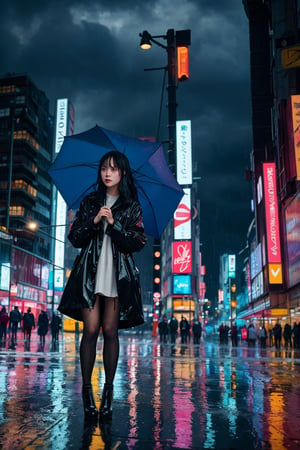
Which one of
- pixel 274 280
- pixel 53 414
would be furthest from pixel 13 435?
pixel 274 280

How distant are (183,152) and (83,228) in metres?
57.9

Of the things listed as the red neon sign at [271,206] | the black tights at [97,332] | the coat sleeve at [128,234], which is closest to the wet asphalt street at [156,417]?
the black tights at [97,332]

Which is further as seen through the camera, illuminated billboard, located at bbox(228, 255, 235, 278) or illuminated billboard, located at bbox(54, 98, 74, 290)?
illuminated billboard, located at bbox(228, 255, 235, 278)

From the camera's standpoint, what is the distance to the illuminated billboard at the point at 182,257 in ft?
191

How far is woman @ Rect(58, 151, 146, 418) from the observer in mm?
3582

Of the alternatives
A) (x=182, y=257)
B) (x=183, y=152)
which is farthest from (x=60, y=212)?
(x=182, y=257)

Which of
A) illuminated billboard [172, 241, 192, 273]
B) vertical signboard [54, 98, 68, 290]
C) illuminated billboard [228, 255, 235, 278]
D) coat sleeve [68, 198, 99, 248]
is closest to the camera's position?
coat sleeve [68, 198, 99, 248]

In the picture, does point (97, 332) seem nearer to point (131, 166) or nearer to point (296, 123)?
point (131, 166)

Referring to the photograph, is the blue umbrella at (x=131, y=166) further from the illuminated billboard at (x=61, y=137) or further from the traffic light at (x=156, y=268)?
the illuminated billboard at (x=61, y=137)

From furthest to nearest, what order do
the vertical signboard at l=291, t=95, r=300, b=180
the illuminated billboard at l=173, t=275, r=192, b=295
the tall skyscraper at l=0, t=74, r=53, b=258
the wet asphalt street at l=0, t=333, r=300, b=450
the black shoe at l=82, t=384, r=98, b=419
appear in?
the tall skyscraper at l=0, t=74, r=53, b=258
the illuminated billboard at l=173, t=275, r=192, b=295
the vertical signboard at l=291, t=95, r=300, b=180
the black shoe at l=82, t=384, r=98, b=419
the wet asphalt street at l=0, t=333, r=300, b=450

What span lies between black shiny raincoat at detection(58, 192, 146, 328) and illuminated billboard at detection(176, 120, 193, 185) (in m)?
55.8

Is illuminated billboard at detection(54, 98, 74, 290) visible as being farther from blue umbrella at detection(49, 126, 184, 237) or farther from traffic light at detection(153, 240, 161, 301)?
blue umbrella at detection(49, 126, 184, 237)

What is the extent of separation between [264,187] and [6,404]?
39664mm

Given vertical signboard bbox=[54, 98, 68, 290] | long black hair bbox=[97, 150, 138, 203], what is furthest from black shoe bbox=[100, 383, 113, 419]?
vertical signboard bbox=[54, 98, 68, 290]
